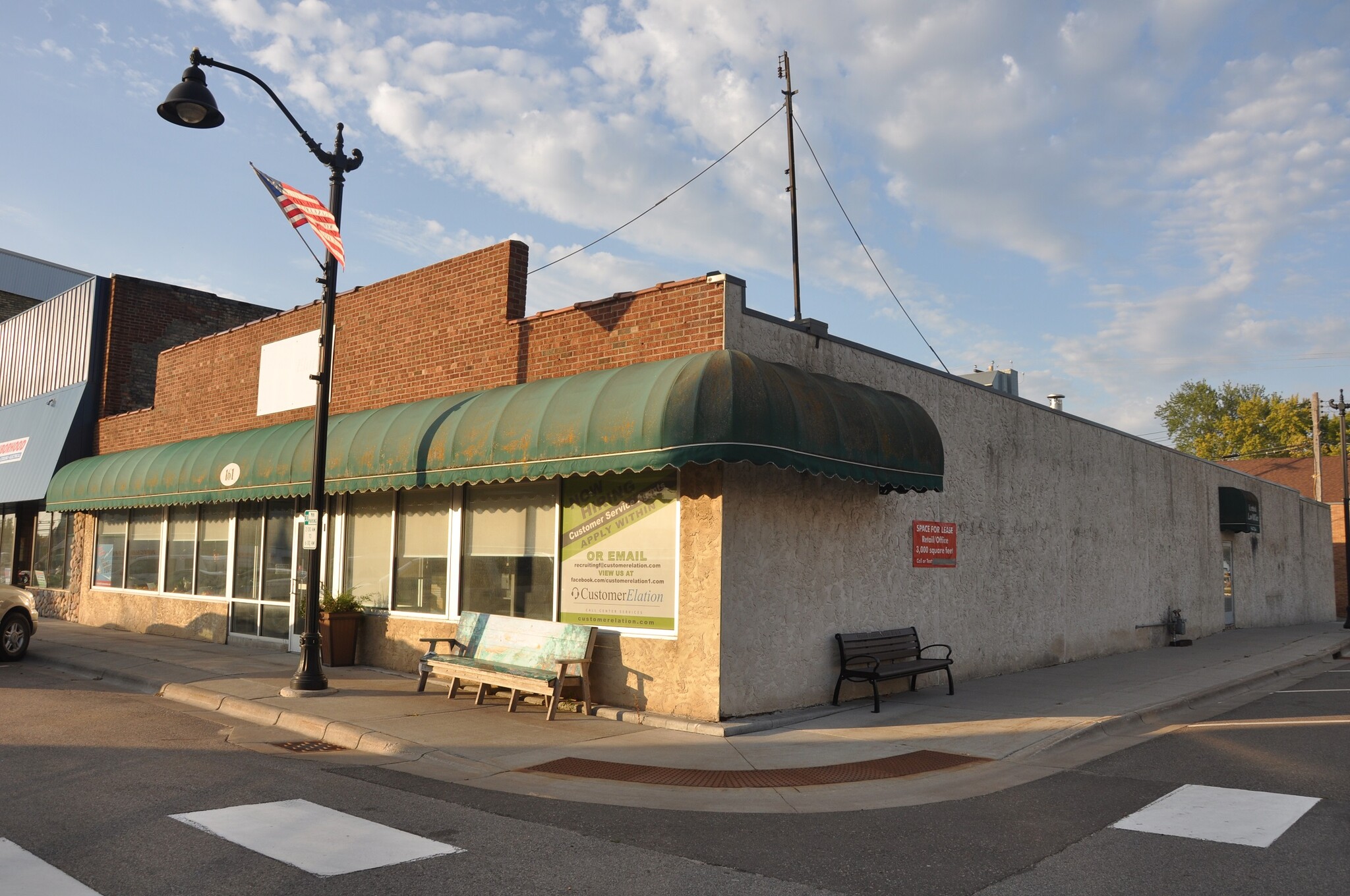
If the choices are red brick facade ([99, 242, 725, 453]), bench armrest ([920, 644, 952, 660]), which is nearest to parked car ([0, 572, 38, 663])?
red brick facade ([99, 242, 725, 453])

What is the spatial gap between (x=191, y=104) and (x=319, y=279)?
8.30 feet

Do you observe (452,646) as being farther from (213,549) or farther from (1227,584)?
(1227,584)

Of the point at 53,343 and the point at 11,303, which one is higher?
the point at 11,303

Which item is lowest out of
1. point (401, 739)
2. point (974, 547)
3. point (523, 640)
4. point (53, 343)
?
point (401, 739)

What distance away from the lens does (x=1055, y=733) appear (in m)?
9.86

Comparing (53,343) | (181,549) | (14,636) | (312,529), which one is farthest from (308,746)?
(53,343)

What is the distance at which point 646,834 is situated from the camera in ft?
21.1

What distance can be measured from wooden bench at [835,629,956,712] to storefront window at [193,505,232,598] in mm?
12336

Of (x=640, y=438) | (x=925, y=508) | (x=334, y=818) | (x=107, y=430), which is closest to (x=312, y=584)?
(x=640, y=438)

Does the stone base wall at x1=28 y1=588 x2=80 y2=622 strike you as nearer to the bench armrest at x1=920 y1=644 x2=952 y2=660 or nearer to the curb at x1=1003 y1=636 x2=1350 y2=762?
the bench armrest at x1=920 y1=644 x2=952 y2=660

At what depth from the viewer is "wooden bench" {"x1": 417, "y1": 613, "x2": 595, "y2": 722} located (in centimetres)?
1077

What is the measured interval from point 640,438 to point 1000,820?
487 centimetres

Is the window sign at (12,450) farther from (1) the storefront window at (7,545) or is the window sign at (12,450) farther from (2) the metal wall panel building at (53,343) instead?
(1) the storefront window at (7,545)

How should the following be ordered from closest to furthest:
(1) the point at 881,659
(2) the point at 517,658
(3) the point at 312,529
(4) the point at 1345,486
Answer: (2) the point at 517,658 → (1) the point at 881,659 → (3) the point at 312,529 → (4) the point at 1345,486
